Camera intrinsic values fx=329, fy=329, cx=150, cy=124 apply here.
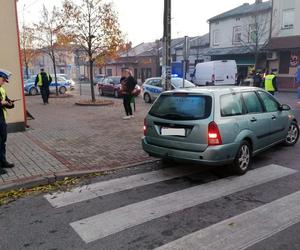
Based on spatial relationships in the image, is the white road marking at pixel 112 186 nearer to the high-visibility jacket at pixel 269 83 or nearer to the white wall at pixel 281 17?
the high-visibility jacket at pixel 269 83

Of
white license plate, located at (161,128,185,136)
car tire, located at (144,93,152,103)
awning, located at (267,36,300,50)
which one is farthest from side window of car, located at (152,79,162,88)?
awning, located at (267,36,300,50)

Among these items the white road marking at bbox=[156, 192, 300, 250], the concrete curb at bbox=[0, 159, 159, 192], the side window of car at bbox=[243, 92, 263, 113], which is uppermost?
the side window of car at bbox=[243, 92, 263, 113]

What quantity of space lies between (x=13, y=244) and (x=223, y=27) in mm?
36190

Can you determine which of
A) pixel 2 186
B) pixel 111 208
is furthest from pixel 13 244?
pixel 2 186

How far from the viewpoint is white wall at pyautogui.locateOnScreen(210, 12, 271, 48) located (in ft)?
104

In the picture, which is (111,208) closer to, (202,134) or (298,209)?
(202,134)

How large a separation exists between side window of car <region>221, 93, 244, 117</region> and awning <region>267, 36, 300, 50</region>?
79.6 ft

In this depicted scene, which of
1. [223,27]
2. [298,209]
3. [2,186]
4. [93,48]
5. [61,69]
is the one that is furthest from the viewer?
[61,69]

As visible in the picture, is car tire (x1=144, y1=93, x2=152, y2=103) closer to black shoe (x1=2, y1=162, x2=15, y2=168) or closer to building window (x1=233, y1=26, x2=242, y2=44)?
black shoe (x1=2, y1=162, x2=15, y2=168)

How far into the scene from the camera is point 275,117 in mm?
6793

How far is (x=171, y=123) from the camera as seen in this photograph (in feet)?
18.3

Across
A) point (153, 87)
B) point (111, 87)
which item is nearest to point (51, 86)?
point (111, 87)

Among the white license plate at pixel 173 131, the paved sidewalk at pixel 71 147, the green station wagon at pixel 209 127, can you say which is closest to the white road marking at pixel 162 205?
the green station wagon at pixel 209 127

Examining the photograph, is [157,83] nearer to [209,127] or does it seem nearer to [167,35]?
[167,35]
